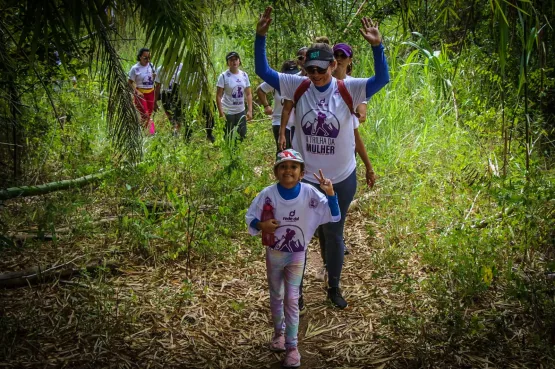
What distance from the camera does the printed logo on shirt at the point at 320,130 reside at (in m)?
4.08

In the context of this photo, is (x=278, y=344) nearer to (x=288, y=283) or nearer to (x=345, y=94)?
(x=288, y=283)

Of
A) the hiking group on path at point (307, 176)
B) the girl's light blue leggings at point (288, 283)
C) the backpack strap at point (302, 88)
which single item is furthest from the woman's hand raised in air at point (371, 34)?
the girl's light blue leggings at point (288, 283)

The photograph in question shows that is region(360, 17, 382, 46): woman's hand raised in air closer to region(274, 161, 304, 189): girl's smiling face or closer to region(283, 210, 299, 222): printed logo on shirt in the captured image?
region(274, 161, 304, 189): girl's smiling face

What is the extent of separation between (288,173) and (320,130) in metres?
0.55

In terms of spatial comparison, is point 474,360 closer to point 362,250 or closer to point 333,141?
point 333,141

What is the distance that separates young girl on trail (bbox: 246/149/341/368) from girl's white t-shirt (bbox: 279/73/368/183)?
403 mm

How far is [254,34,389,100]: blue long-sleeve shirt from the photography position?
12.6 ft

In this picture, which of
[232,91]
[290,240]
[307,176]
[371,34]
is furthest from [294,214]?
[232,91]

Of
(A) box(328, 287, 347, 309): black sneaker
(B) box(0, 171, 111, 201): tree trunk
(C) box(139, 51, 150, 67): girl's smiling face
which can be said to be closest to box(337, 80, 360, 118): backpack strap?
(A) box(328, 287, 347, 309): black sneaker

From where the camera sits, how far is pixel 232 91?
8.59 meters

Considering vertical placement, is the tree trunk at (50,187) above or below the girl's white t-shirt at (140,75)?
below

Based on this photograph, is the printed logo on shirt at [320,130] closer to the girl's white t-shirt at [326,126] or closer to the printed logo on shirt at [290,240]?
the girl's white t-shirt at [326,126]

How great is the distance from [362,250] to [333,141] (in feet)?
5.99

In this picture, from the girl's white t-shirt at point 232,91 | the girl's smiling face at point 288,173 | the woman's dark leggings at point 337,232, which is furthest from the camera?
the girl's white t-shirt at point 232,91
